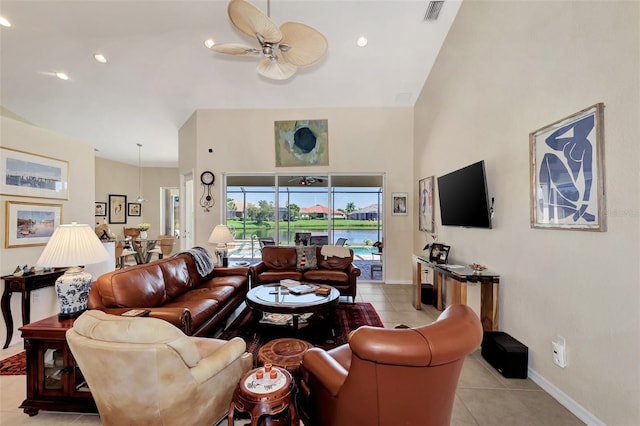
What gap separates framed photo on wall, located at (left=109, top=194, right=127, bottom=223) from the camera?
8.15 metres

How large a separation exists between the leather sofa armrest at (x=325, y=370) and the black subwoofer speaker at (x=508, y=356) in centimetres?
183

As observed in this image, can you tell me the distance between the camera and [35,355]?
6.24ft

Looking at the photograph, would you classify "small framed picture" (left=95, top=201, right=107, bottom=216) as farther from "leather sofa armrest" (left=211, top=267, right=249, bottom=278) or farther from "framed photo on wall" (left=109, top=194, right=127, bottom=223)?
"leather sofa armrest" (left=211, top=267, right=249, bottom=278)

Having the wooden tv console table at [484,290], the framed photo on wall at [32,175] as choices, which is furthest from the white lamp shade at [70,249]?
the wooden tv console table at [484,290]

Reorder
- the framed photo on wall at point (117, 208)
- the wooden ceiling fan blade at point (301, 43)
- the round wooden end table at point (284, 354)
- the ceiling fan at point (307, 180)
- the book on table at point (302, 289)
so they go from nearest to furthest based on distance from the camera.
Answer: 1. the round wooden end table at point (284, 354)
2. the wooden ceiling fan blade at point (301, 43)
3. the book on table at point (302, 289)
4. the ceiling fan at point (307, 180)
5. the framed photo on wall at point (117, 208)

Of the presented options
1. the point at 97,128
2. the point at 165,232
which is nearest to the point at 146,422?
the point at 97,128

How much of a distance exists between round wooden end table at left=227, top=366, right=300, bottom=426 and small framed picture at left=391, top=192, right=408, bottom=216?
4.57m

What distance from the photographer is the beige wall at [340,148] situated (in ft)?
18.2

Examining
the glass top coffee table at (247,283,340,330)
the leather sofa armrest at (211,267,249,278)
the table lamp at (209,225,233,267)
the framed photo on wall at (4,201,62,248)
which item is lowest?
the glass top coffee table at (247,283,340,330)

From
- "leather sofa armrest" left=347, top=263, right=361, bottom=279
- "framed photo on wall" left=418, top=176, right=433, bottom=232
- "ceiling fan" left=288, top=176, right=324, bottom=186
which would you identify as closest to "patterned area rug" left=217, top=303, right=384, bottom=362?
"leather sofa armrest" left=347, top=263, right=361, bottom=279

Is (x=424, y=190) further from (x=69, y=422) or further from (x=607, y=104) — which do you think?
(x=69, y=422)

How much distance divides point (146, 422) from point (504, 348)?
9.12 ft

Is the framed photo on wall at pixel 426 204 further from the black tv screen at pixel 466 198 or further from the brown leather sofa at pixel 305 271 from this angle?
the brown leather sofa at pixel 305 271

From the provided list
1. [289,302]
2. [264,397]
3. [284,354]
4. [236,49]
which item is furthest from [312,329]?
[236,49]
